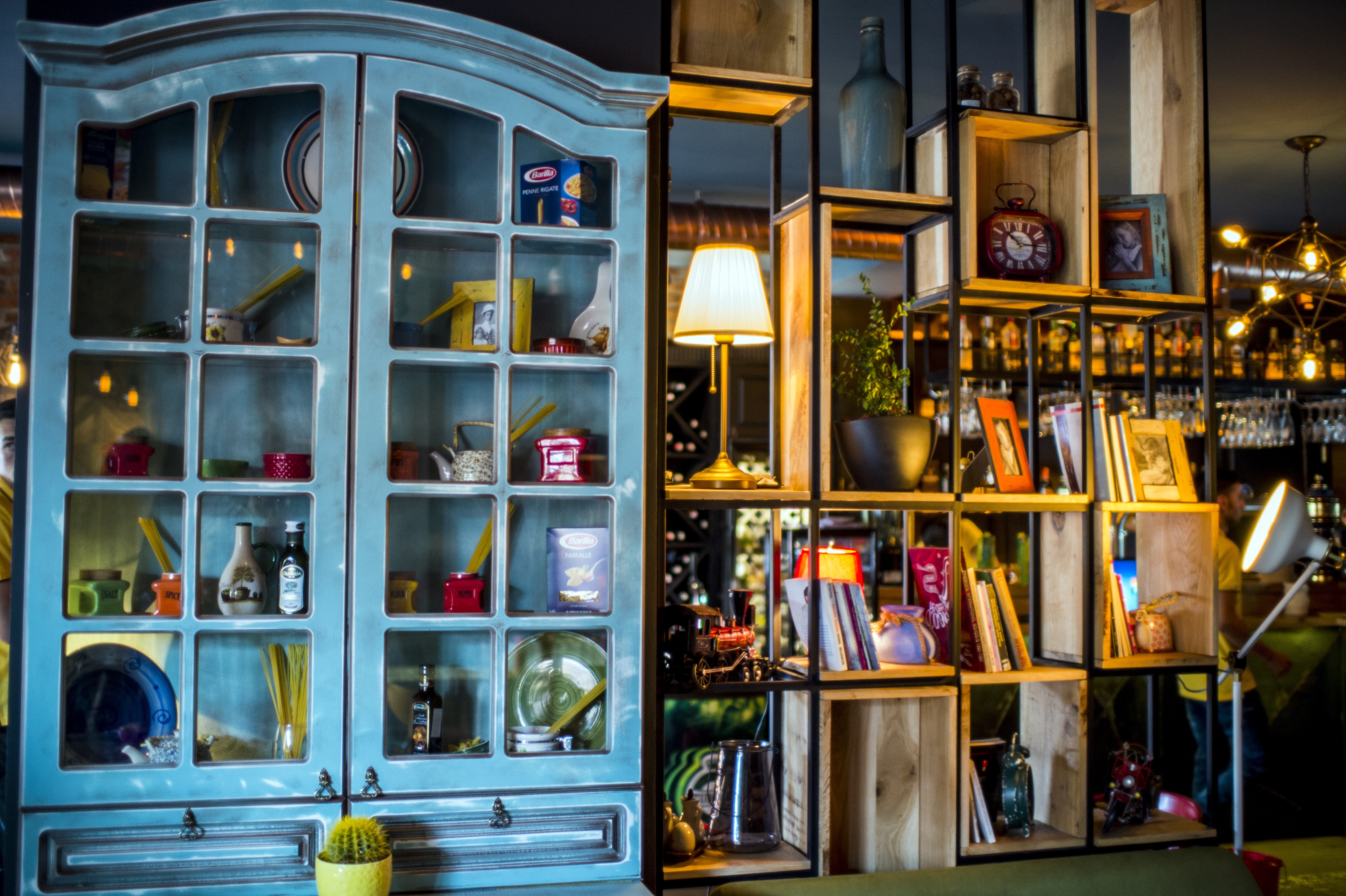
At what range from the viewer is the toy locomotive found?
7.73 feet

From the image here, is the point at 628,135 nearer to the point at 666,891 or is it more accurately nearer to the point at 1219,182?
the point at 666,891

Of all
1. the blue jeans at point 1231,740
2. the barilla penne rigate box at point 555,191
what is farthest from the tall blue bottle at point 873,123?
the blue jeans at point 1231,740

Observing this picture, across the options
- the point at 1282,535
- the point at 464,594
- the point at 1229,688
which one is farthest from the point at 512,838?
the point at 1229,688

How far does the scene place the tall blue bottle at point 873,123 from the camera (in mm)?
2596

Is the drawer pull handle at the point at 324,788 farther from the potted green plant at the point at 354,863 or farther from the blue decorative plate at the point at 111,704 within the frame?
the blue decorative plate at the point at 111,704

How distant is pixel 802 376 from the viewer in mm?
2541

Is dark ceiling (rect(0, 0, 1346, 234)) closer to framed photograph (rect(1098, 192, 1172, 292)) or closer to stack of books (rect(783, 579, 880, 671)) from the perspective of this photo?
framed photograph (rect(1098, 192, 1172, 292))

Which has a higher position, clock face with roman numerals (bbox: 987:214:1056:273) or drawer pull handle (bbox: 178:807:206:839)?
clock face with roman numerals (bbox: 987:214:1056:273)

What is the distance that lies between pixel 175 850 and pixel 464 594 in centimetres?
71

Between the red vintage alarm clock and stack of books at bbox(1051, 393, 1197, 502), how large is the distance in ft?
1.20

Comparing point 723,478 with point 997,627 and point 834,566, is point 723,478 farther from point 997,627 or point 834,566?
point 997,627

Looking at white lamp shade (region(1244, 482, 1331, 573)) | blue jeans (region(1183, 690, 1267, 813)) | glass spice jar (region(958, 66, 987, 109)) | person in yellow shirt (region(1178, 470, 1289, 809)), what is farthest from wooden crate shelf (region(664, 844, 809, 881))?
blue jeans (region(1183, 690, 1267, 813))

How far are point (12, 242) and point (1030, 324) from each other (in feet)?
16.5

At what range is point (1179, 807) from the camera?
2988 millimetres
